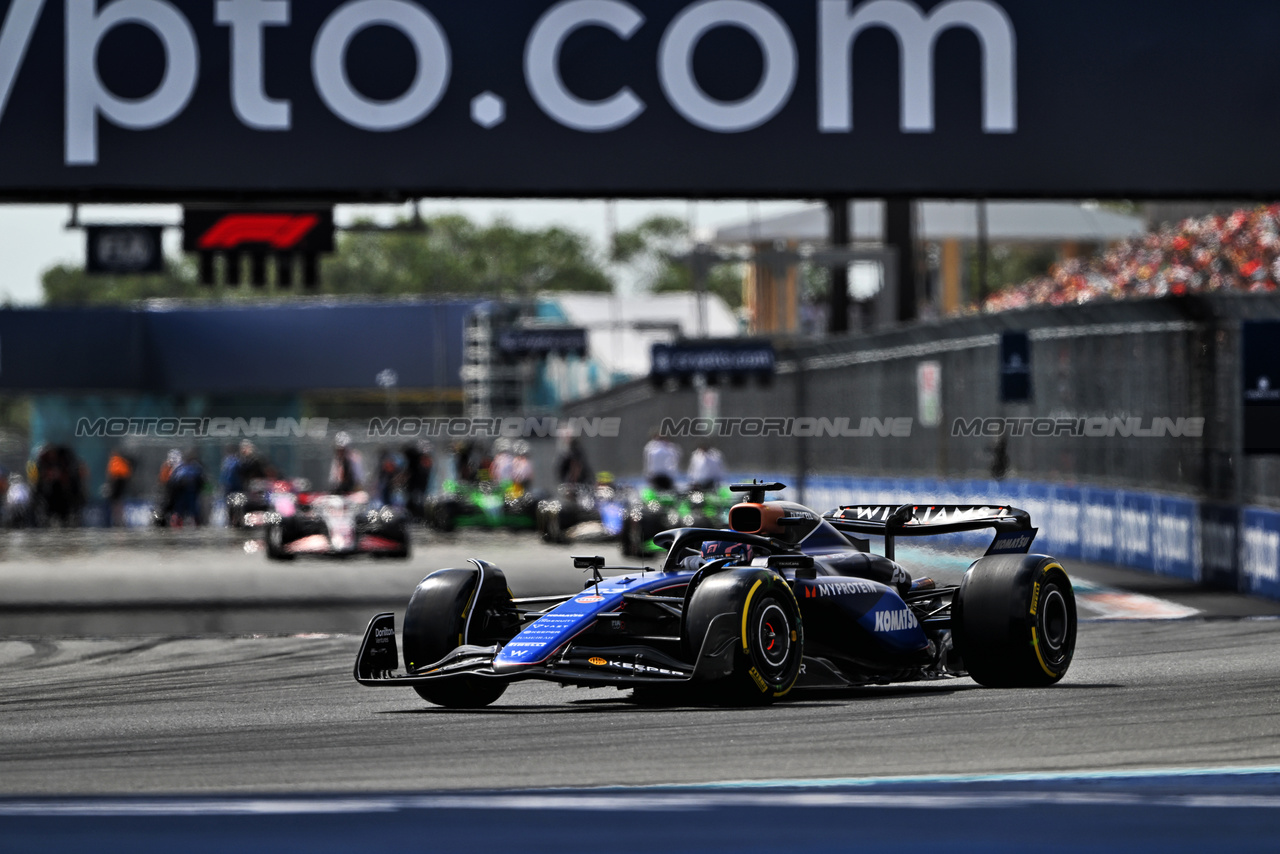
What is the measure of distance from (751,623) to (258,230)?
392 inches

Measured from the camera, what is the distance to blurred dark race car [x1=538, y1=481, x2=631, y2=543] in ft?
86.5

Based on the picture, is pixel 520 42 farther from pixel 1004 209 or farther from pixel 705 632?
pixel 1004 209

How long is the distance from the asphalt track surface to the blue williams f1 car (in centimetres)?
18

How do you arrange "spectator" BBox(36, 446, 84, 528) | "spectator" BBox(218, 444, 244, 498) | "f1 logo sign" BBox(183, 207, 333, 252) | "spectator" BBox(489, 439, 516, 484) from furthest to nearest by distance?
"spectator" BBox(36, 446, 84, 528), "spectator" BBox(489, 439, 516, 484), "spectator" BBox(218, 444, 244, 498), "f1 logo sign" BBox(183, 207, 333, 252)

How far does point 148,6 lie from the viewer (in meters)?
16.5

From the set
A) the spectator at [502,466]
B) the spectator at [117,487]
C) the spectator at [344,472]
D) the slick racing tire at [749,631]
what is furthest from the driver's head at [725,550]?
the spectator at [117,487]

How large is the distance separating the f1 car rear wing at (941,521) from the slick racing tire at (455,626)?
2.01 meters

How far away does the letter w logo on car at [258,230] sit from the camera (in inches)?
700

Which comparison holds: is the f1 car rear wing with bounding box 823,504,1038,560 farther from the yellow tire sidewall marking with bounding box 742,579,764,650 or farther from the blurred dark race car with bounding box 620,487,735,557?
the blurred dark race car with bounding box 620,487,735,557

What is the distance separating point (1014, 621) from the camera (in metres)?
9.77

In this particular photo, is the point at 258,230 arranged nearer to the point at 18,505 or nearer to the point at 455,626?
the point at 455,626

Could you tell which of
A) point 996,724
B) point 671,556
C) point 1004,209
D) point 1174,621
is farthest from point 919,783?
point 1004,209

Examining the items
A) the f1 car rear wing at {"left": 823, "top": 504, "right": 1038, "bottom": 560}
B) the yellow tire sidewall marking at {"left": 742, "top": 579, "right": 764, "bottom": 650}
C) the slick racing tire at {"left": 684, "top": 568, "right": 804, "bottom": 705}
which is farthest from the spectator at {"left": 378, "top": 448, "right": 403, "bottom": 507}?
the yellow tire sidewall marking at {"left": 742, "top": 579, "right": 764, "bottom": 650}

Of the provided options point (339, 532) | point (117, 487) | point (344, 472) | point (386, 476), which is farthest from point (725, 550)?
point (117, 487)
